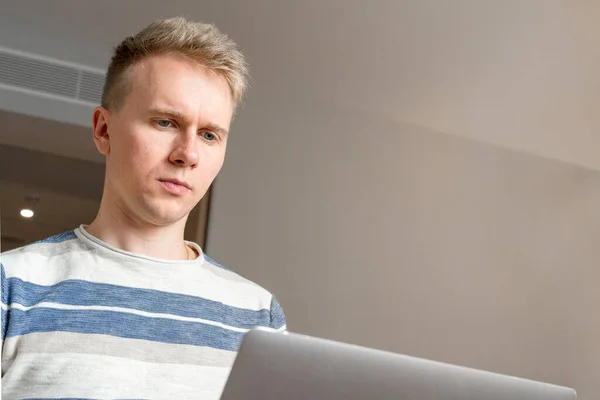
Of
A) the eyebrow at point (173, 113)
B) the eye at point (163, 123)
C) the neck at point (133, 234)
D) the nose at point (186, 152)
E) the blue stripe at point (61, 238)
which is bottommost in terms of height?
the blue stripe at point (61, 238)

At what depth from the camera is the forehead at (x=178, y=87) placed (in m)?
1.07

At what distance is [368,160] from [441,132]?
0.54 m

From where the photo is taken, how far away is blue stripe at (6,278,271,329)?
3.14ft

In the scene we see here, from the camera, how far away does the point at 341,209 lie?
434 centimetres

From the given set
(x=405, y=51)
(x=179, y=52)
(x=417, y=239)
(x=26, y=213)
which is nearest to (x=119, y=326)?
(x=179, y=52)

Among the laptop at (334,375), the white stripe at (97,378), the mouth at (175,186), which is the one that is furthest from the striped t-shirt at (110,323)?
the laptop at (334,375)

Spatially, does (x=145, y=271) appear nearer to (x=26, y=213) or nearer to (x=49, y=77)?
(x=49, y=77)

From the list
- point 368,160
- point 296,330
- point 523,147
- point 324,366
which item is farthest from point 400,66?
point 324,366

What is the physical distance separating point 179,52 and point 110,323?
0.42 meters

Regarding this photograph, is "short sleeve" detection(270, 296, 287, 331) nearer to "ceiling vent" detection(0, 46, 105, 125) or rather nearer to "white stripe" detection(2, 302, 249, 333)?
"white stripe" detection(2, 302, 249, 333)

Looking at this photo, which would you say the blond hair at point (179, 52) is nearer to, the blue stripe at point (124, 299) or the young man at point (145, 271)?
the young man at point (145, 271)

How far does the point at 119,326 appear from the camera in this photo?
0.98 meters

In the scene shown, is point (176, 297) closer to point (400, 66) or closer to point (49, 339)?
point (49, 339)

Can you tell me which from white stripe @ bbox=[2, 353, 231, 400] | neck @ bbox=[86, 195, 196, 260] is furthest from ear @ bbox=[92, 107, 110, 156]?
white stripe @ bbox=[2, 353, 231, 400]
